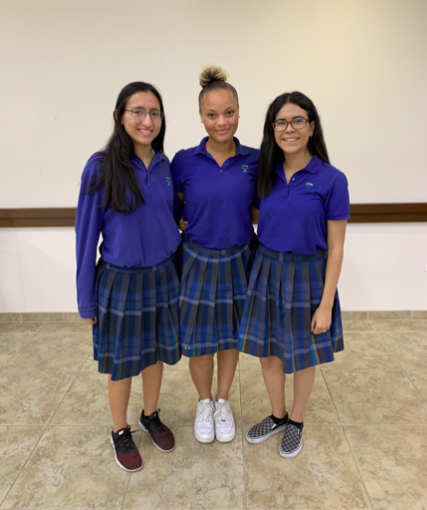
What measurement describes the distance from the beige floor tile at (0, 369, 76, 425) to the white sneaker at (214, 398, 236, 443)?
80 centimetres

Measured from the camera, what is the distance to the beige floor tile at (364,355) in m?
2.21

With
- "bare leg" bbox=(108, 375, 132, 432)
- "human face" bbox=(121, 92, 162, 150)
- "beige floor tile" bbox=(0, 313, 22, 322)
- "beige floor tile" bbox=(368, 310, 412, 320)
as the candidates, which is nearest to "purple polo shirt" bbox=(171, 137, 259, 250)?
"human face" bbox=(121, 92, 162, 150)

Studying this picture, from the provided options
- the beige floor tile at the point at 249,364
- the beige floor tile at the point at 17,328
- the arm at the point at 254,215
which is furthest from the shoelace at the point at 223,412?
the beige floor tile at the point at 17,328

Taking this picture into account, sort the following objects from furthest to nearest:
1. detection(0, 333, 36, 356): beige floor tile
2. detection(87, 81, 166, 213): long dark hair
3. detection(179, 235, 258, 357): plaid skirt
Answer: detection(0, 333, 36, 356): beige floor tile, detection(179, 235, 258, 357): plaid skirt, detection(87, 81, 166, 213): long dark hair

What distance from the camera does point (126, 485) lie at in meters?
1.46

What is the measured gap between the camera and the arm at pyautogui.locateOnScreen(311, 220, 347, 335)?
53.2 inches

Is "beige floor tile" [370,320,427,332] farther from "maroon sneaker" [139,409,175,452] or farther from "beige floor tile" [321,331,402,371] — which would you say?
"maroon sneaker" [139,409,175,452]

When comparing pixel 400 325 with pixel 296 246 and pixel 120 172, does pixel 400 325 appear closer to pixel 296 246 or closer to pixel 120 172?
pixel 296 246

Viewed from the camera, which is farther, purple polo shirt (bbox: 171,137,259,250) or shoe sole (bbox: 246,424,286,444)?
shoe sole (bbox: 246,424,286,444)

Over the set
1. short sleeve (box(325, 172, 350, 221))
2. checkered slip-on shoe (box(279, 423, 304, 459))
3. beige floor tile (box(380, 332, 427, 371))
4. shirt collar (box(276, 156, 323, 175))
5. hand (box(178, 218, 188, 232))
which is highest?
shirt collar (box(276, 156, 323, 175))

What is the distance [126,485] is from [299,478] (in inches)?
25.7

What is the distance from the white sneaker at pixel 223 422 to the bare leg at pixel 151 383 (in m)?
0.28

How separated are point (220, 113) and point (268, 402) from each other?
1.36m

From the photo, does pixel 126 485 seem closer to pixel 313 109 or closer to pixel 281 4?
pixel 313 109
